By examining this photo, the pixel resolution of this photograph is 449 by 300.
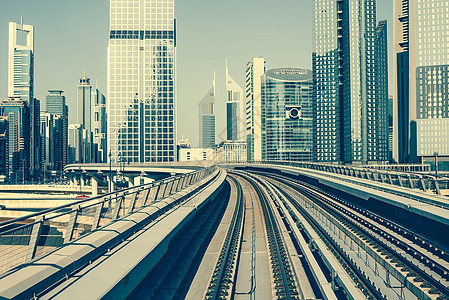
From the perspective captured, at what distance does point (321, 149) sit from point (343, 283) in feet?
459

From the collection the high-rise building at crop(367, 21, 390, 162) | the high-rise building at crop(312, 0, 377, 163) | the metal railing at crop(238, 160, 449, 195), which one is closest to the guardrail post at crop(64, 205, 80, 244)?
the metal railing at crop(238, 160, 449, 195)

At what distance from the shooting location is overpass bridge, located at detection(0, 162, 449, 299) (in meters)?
8.41

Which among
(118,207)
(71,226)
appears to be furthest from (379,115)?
(71,226)

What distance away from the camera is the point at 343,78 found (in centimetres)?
14500

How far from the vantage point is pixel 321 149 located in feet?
494

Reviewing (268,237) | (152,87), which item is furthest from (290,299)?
(152,87)

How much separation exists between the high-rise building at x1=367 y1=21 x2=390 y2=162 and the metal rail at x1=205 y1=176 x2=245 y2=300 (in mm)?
117406

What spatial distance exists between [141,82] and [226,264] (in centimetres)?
15742

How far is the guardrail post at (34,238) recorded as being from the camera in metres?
8.34

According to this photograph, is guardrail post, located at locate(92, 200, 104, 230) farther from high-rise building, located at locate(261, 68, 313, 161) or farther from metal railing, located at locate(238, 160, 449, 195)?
high-rise building, located at locate(261, 68, 313, 161)

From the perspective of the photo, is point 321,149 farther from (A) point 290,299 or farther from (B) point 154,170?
(A) point 290,299

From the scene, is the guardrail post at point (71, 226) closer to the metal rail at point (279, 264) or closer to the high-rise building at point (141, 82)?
the metal rail at point (279, 264)

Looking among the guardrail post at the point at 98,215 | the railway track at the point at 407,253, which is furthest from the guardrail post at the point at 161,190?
the railway track at the point at 407,253

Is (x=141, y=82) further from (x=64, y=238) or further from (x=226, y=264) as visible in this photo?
(x=64, y=238)
